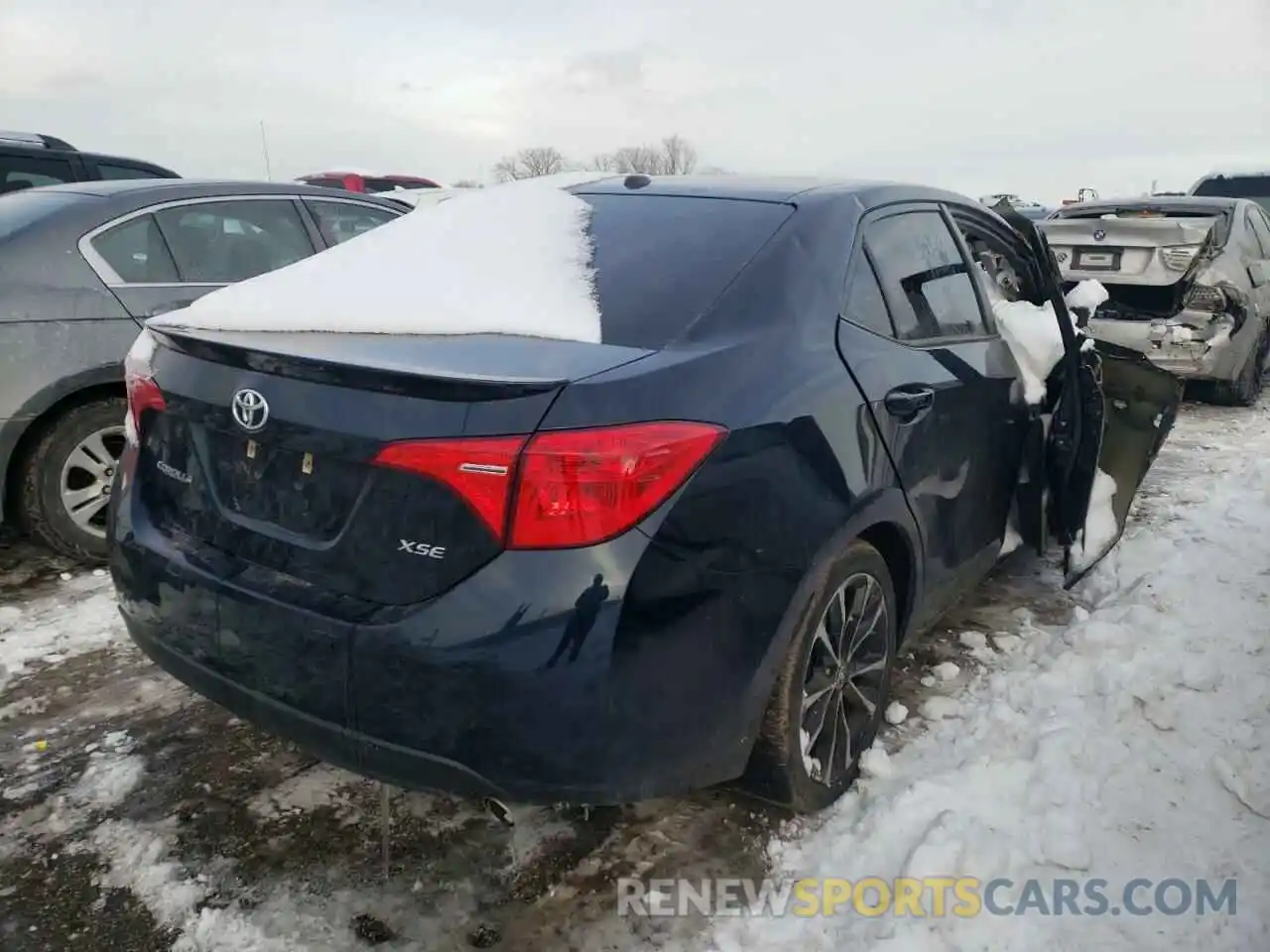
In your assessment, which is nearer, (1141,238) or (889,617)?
(889,617)

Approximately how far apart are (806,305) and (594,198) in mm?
901

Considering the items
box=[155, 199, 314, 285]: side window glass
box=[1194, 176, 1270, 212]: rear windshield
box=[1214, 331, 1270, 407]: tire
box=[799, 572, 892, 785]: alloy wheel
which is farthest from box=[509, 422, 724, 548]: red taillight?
box=[1194, 176, 1270, 212]: rear windshield

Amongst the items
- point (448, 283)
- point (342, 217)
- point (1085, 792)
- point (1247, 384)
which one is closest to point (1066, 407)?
point (1085, 792)

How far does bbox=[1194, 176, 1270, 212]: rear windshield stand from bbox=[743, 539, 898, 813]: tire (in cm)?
1211

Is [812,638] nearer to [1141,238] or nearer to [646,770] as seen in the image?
[646,770]

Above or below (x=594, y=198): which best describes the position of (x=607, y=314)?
below

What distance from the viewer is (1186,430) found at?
22.5 ft

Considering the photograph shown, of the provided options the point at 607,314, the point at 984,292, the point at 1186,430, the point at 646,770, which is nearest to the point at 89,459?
the point at 607,314

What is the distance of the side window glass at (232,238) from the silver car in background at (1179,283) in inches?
206

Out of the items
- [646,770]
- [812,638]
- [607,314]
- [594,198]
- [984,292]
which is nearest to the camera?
[646,770]

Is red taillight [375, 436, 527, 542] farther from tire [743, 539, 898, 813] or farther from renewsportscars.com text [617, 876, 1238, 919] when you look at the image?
renewsportscars.com text [617, 876, 1238, 919]

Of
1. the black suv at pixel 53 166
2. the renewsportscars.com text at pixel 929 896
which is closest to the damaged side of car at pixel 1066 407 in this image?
the renewsportscars.com text at pixel 929 896

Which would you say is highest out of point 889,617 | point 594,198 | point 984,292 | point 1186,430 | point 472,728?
point 594,198

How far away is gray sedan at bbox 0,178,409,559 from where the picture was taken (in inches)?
148
